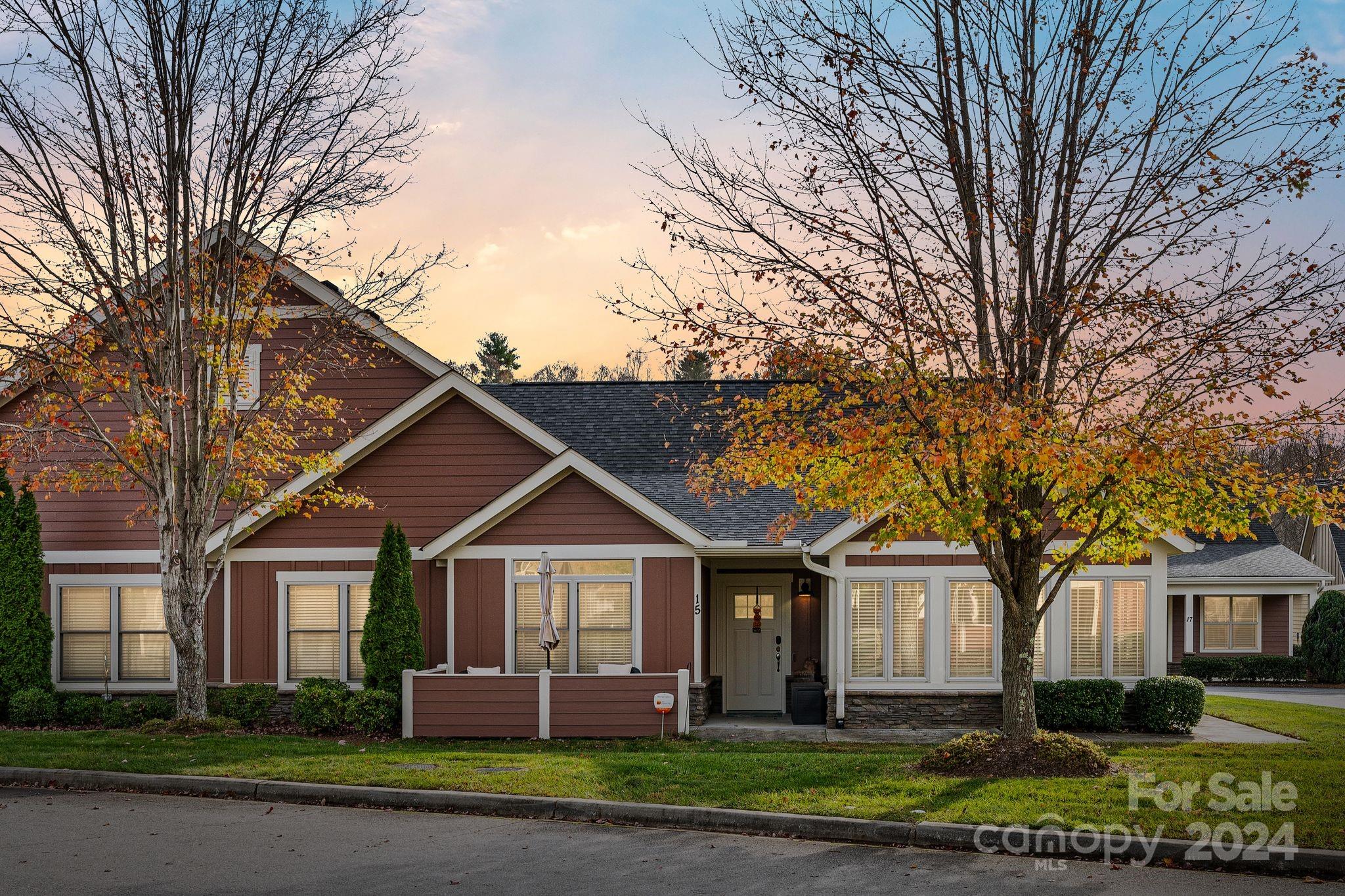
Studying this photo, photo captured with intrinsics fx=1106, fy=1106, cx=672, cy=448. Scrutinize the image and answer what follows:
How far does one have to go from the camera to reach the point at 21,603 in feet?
56.9

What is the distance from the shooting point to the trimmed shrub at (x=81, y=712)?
17.0 metres

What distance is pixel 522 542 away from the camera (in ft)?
55.5

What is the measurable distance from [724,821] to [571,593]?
7.65 meters

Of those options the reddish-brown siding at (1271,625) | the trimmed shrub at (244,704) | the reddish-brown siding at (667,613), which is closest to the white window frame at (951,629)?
the reddish-brown siding at (667,613)

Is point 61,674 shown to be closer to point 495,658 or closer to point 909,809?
point 495,658

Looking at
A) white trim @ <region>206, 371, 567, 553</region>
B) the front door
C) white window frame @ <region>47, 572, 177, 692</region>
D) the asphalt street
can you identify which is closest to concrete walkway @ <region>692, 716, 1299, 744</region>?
the front door

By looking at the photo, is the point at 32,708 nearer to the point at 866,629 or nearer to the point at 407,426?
the point at 407,426

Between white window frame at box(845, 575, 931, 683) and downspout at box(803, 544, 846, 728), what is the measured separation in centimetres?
11

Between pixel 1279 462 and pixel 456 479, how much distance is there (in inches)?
1446

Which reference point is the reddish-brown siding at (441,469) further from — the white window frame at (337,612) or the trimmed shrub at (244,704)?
the trimmed shrub at (244,704)

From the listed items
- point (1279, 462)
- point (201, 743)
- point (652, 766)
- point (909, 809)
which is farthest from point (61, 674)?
point (1279, 462)

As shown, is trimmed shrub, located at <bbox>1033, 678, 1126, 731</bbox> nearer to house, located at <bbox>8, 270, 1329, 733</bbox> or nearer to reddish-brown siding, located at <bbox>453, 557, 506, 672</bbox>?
house, located at <bbox>8, 270, 1329, 733</bbox>

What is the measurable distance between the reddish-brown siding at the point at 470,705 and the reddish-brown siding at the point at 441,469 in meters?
2.96

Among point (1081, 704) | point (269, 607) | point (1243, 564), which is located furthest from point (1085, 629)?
point (1243, 564)
